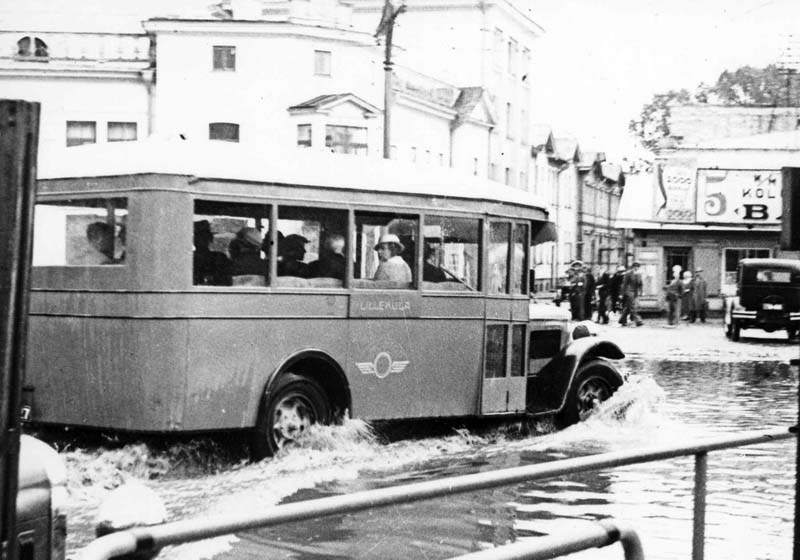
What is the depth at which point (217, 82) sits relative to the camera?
977 inches

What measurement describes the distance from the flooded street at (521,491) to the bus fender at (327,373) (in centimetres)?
20

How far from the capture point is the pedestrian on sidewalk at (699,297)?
36.1 meters

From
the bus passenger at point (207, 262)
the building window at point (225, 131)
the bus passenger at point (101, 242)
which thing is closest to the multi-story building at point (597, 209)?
the building window at point (225, 131)

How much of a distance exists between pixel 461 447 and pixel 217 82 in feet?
52.8

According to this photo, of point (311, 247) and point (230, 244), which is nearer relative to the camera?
point (230, 244)

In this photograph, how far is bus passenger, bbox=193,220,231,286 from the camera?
8.47 meters

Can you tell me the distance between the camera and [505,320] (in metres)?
10.5

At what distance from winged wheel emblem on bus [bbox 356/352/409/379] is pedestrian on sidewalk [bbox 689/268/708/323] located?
2765 centimetres

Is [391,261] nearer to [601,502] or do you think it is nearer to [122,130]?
[601,502]

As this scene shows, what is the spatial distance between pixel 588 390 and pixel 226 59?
15.3m

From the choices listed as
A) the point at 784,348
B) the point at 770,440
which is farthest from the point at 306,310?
the point at 784,348

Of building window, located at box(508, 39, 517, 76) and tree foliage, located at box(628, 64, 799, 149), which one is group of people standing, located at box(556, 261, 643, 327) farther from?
building window, located at box(508, 39, 517, 76)

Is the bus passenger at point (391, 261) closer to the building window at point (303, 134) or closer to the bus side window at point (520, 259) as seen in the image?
the bus side window at point (520, 259)

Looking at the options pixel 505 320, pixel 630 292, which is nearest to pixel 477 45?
pixel 630 292
